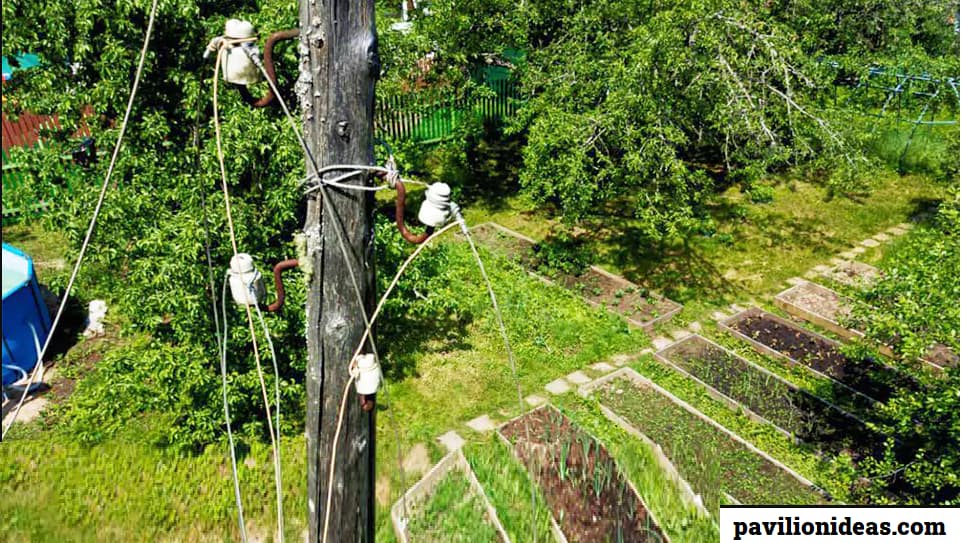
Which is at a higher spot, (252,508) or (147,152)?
(147,152)

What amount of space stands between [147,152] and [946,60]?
15429 millimetres

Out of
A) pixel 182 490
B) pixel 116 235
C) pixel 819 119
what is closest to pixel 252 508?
pixel 182 490

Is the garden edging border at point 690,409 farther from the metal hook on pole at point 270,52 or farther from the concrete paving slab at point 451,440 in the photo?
the metal hook on pole at point 270,52

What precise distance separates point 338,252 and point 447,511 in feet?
10.7

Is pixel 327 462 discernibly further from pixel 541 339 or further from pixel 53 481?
pixel 541 339

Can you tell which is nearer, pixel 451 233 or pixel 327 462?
pixel 327 462

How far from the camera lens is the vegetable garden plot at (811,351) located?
7.21 metres

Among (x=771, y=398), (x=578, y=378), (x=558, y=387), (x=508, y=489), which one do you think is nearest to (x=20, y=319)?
(x=508, y=489)

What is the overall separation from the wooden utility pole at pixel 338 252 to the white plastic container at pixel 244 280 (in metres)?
0.27

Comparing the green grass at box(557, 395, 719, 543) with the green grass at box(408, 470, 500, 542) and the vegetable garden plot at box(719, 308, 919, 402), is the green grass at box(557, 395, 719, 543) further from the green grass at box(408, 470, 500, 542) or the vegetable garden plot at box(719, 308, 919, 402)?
the vegetable garden plot at box(719, 308, 919, 402)

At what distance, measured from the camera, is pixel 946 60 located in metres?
13.6

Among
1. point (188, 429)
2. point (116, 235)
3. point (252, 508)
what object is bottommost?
point (252, 508)

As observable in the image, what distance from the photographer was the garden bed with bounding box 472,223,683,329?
Answer: 873cm

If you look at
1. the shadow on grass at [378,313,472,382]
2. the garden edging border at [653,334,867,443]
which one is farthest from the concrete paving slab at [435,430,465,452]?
the garden edging border at [653,334,867,443]
